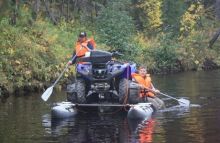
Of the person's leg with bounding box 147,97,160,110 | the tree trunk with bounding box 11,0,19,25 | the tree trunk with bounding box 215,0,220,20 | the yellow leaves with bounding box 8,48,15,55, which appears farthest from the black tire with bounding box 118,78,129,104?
the tree trunk with bounding box 215,0,220,20

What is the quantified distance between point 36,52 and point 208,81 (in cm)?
817

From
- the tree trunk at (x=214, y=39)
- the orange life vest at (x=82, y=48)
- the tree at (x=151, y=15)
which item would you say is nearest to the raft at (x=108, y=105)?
the orange life vest at (x=82, y=48)

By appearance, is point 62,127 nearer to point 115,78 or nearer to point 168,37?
point 115,78

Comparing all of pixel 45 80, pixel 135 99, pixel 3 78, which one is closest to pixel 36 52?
pixel 45 80

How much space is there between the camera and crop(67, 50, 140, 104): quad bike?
15602mm

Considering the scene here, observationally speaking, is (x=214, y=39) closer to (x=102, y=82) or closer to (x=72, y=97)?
(x=72, y=97)

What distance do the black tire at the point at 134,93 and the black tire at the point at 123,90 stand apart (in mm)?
119

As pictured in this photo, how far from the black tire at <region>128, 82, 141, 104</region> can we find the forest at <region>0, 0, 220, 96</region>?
6.77 metres

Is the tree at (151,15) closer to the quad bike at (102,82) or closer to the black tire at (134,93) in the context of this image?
the quad bike at (102,82)

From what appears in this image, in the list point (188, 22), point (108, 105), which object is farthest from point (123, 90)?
point (188, 22)

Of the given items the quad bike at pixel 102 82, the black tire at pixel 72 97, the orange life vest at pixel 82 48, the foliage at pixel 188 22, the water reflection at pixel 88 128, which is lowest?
the water reflection at pixel 88 128

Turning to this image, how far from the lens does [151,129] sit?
13.4 m

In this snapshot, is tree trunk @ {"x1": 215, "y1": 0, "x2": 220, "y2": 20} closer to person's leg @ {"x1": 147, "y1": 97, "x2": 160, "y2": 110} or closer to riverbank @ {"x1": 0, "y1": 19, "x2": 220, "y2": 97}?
riverbank @ {"x1": 0, "y1": 19, "x2": 220, "y2": 97}

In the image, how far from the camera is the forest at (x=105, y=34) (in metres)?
23.7
